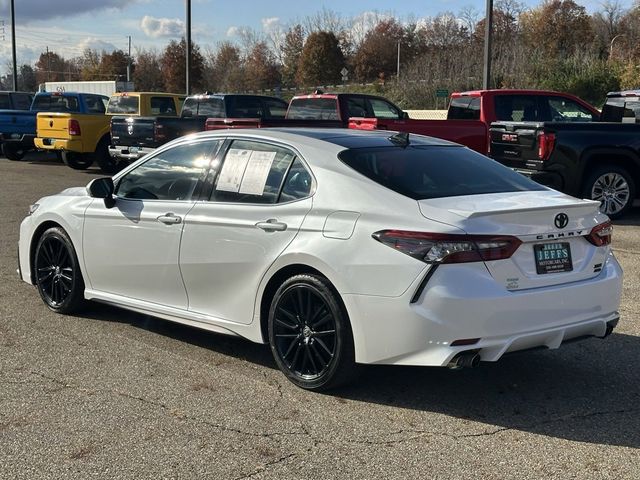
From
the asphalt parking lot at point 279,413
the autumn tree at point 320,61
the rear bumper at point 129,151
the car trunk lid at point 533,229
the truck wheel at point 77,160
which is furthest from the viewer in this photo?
the autumn tree at point 320,61

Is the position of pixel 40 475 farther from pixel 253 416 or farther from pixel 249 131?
pixel 249 131

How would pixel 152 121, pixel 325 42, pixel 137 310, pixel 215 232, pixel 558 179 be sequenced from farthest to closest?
pixel 325 42
pixel 152 121
pixel 558 179
pixel 137 310
pixel 215 232

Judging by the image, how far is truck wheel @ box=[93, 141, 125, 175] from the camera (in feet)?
62.0

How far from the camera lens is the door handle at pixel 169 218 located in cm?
508

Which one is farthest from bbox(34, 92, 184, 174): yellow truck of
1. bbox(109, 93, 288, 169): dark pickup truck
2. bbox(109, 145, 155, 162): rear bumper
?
bbox(109, 145, 155, 162): rear bumper

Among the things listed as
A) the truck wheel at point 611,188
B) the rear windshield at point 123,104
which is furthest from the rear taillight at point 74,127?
the truck wheel at point 611,188

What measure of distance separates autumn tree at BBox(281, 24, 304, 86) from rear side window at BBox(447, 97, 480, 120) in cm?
5893

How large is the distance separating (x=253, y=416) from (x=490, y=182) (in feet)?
6.87

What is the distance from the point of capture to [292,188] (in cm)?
462

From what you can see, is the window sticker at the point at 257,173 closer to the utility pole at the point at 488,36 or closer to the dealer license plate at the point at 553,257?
the dealer license plate at the point at 553,257

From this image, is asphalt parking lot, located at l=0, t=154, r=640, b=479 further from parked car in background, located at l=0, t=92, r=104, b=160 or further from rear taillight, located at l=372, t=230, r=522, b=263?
parked car in background, located at l=0, t=92, r=104, b=160

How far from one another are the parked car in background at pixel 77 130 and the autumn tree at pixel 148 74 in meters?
67.1

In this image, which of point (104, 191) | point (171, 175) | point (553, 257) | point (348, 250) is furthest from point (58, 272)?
point (553, 257)

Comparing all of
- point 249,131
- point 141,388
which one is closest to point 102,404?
point 141,388
